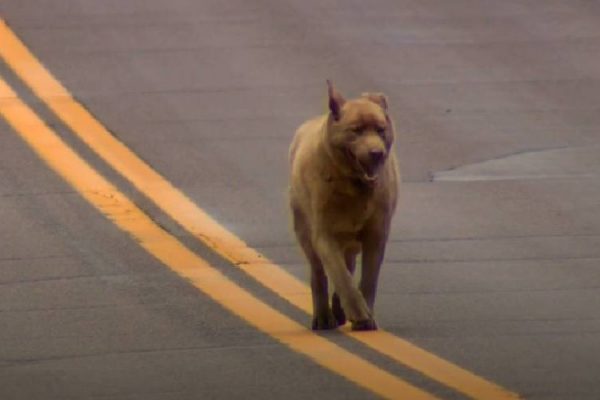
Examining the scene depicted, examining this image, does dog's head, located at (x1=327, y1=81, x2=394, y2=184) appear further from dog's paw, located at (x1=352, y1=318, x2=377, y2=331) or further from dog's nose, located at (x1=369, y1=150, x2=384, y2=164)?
dog's paw, located at (x1=352, y1=318, x2=377, y2=331)

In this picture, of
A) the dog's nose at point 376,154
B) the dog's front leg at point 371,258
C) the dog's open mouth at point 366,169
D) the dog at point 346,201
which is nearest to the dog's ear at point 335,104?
the dog at point 346,201

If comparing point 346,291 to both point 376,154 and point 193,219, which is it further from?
point 193,219

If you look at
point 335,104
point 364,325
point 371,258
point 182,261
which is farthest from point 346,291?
point 182,261

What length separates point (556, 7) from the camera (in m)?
22.0

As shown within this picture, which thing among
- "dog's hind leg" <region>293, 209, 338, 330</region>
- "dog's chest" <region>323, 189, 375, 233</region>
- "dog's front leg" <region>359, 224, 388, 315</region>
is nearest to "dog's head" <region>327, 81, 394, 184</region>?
"dog's chest" <region>323, 189, 375, 233</region>

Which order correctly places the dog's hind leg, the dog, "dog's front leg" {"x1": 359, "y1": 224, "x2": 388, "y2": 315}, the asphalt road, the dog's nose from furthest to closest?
the dog's hind leg < "dog's front leg" {"x1": 359, "y1": 224, "x2": 388, "y2": 315} < the dog < the dog's nose < the asphalt road

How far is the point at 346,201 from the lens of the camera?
10797mm

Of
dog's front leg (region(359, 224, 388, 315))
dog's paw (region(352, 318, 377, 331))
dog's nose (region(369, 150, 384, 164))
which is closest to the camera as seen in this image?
dog's nose (region(369, 150, 384, 164))

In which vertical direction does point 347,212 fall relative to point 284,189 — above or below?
above

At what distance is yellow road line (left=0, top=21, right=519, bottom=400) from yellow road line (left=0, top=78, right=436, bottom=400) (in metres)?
0.19

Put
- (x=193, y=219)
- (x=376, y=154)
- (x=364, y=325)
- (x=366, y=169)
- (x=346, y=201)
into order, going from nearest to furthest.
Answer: (x=376, y=154), (x=366, y=169), (x=364, y=325), (x=346, y=201), (x=193, y=219)

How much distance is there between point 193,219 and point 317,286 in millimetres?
3251

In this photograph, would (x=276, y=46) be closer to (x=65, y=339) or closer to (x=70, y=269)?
(x=70, y=269)

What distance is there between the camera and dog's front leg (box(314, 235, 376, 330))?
419 inches
